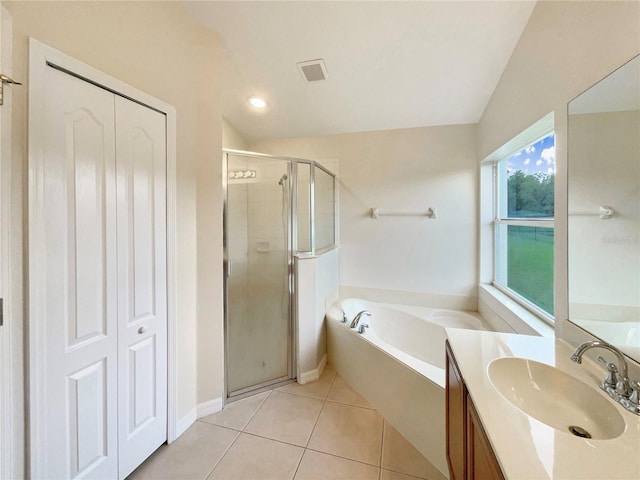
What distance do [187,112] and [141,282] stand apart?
3.63ft

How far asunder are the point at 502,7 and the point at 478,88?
0.70 metres

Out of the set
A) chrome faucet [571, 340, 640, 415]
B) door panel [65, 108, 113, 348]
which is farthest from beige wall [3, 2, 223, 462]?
chrome faucet [571, 340, 640, 415]

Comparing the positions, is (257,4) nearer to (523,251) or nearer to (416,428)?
(523,251)

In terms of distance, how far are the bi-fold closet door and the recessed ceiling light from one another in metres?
1.24

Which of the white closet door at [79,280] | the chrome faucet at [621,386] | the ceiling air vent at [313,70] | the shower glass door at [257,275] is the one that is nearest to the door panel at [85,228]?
the white closet door at [79,280]

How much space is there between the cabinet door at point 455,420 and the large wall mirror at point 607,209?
0.58 metres

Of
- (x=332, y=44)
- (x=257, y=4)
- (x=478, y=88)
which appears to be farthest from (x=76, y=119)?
(x=478, y=88)

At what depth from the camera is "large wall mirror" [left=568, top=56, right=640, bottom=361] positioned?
3.04ft

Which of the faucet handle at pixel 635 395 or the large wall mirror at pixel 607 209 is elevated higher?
→ the large wall mirror at pixel 607 209

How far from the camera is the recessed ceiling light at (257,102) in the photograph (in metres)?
2.53

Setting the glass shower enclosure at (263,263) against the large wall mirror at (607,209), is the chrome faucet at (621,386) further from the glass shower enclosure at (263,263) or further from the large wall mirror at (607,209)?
the glass shower enclosure at (263,263)

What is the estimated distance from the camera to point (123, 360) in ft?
4.38

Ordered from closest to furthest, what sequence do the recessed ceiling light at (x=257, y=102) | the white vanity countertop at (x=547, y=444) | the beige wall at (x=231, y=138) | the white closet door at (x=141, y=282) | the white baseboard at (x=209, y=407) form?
the white vanity countertop at (x=547, y=444) < the white closet door at (x=141, y=282) < the white baseboard at (x=209, y=407) < the recessed ceiling light at (x=257, y=102) < the beige wall at (x=231, y=138)

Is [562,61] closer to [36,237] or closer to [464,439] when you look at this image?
[464,439]
